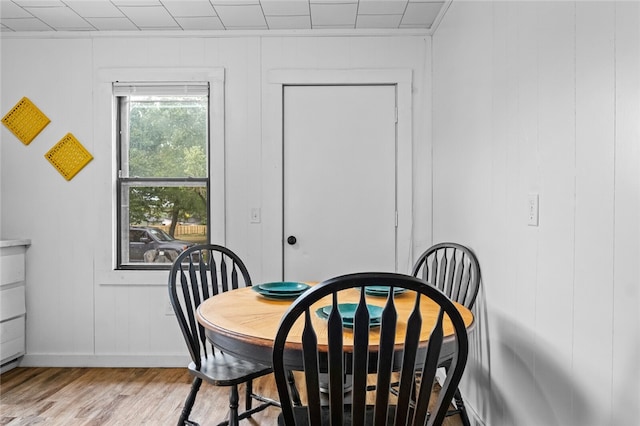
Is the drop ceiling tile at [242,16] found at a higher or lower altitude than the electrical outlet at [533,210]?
higher

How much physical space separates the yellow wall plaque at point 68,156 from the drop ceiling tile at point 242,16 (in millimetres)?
1319

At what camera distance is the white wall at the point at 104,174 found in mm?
3184

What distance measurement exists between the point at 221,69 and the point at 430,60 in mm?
1437

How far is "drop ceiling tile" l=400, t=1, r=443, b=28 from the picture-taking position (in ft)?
9.18

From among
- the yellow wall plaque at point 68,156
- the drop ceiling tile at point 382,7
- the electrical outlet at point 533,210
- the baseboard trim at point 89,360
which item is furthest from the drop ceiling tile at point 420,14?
the baseboard trim at point 89,360

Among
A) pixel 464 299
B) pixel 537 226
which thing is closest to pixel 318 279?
pixel 464 299

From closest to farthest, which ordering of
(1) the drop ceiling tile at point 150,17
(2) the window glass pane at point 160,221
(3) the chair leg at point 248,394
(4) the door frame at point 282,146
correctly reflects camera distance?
(3) the chair leg at point 248,394 → (1) the drop ceiling tile at point 150,17 → (4) the door frame at point 282,146 → (2) the window glass pane at point 160,221

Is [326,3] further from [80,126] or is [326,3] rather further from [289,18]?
[80,126]

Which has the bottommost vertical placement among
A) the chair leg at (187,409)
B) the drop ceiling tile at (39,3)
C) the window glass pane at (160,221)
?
the chair leg at (187,409)

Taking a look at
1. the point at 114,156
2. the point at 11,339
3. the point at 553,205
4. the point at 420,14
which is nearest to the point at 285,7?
the point at 420,14

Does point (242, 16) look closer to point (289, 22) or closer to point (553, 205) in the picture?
point (289, 22)

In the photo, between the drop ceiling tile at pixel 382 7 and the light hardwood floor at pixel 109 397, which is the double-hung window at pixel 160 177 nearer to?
the light hardwood floor at pixel 109 397

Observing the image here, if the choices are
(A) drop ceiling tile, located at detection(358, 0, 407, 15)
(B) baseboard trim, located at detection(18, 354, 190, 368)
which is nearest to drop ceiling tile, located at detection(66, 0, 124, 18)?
(A) drop ceiling tile, located at detection(358, 0, 407, 15)

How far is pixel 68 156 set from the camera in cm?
321
